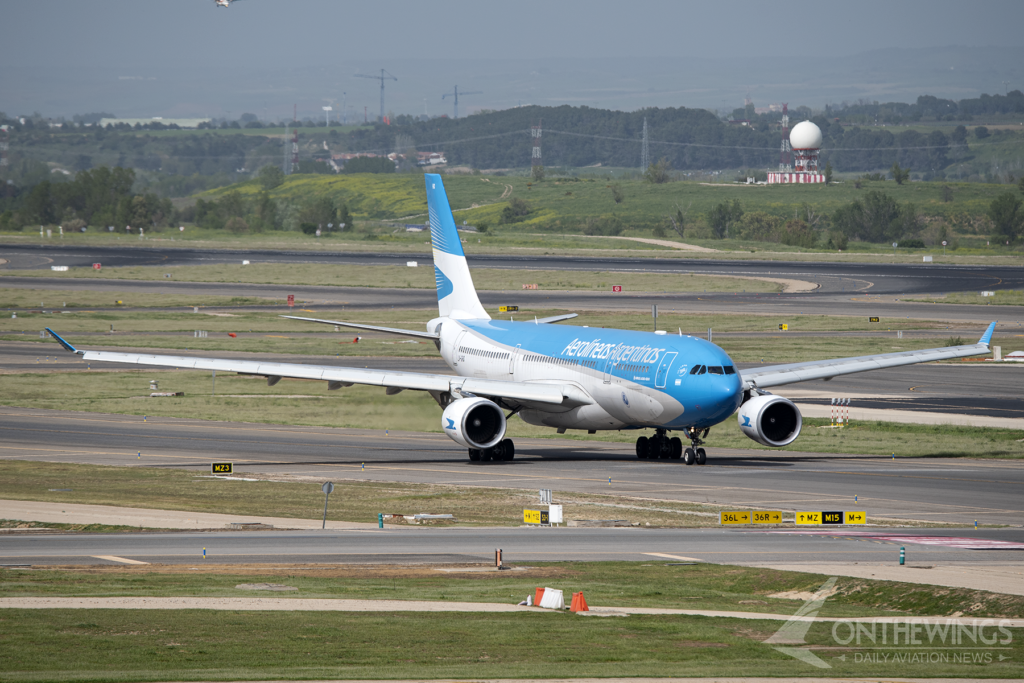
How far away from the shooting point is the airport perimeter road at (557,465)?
40.9m

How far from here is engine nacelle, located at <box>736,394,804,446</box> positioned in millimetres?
47750

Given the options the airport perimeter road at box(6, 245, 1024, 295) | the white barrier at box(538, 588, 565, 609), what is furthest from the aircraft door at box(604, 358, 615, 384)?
the airport perimeter road at box(6, 245, 1024, 295)

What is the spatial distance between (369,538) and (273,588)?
7.42 metres

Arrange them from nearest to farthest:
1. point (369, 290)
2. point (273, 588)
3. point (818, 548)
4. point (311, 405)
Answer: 1. point (273, 588)
2. point (818, 548)
3. point (311, 405)
4. point (369, 290)

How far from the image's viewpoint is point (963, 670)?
21.9m

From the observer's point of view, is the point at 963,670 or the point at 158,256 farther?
the point at 158,256


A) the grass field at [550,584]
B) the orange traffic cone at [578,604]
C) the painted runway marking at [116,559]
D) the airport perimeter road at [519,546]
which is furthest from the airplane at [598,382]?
the orange traffic cone at [578,604]

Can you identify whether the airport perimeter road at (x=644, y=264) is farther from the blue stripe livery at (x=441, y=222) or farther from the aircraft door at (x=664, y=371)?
the aircraft door at (x=664, y=371)

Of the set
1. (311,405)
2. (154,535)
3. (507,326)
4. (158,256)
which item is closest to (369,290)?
(158,256)

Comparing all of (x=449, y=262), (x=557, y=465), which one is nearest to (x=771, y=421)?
(x=557, y=465)

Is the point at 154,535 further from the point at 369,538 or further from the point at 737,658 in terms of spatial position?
the point at 737,658

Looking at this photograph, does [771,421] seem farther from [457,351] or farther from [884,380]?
[884,380]

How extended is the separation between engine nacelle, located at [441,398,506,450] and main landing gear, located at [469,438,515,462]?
3.85 feet

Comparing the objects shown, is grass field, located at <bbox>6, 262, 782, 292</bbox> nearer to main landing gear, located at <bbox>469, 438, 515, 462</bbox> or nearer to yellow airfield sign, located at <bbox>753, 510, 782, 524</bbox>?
main landing gear, located at <bbox>469, 438, 515, 462</bbox>
